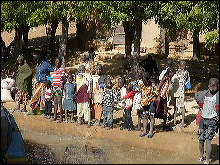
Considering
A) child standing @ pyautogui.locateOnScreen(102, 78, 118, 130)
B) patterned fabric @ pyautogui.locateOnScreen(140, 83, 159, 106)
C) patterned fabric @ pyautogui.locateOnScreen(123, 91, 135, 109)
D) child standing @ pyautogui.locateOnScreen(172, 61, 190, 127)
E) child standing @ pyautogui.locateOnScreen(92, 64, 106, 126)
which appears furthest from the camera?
child standing @ pyautogui.locateOnScreen(92, 64, 106, 126)

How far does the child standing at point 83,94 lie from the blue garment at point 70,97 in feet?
0.47

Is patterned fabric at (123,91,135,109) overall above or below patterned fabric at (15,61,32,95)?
below

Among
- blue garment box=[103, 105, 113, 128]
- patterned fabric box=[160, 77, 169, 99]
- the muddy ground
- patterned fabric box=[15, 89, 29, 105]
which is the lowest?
the muddy ground

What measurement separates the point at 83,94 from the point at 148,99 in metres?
1.78

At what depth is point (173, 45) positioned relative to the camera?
23000mm

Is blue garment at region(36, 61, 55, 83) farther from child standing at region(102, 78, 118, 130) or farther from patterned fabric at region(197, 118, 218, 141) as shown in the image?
patterned fabric at region(197, 118, 218, 141)

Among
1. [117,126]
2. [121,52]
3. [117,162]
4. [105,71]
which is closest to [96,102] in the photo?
[117,126]

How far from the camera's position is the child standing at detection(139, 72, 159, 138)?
9.30 metres

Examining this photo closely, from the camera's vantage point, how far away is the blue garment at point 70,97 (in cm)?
1047

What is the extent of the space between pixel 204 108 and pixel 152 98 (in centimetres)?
191

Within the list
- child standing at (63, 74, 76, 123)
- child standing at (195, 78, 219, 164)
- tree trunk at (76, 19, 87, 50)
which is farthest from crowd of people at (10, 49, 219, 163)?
tree trunk at (76, 19, 87, 50)

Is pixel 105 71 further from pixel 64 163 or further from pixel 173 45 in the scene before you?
pixel 64 163

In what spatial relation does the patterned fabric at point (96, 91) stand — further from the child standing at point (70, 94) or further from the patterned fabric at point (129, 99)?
the patterned fabric at point (129, 99)

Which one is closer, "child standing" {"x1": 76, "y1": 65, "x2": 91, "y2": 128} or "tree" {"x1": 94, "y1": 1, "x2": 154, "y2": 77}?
"child standing" {"x1": 76, "y1": 65, "x2": 91, "y2": 128}
